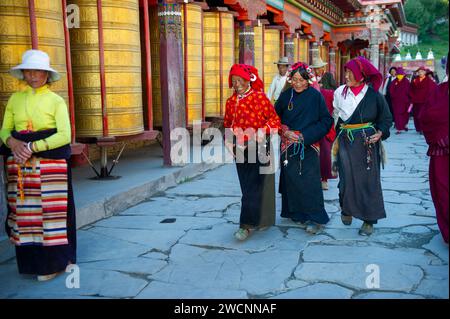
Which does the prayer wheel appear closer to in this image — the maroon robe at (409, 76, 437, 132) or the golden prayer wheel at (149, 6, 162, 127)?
the maroon robe at (409, 76, 437, 132)

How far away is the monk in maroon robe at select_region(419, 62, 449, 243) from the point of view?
371 cm

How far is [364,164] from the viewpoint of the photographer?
4371 mm

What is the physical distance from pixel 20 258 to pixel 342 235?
8.66ft

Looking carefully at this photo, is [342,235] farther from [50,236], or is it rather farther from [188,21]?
[188,21]

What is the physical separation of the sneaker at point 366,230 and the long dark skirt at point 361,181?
0.06m

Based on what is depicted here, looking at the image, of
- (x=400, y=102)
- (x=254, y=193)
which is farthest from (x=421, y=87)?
(x=254, y=193)

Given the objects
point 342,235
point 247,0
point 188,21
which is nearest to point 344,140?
point 342,235

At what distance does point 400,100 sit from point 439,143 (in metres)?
9.91

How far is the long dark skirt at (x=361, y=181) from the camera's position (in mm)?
4359

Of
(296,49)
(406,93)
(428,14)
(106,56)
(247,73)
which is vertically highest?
(428,14)

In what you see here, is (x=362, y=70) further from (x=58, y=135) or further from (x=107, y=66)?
(x=107, y=66)

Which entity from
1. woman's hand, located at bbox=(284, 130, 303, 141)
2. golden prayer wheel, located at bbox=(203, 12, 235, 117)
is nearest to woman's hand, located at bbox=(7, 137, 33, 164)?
woman's hand, located at bbox=(284, 130, 303, 141)

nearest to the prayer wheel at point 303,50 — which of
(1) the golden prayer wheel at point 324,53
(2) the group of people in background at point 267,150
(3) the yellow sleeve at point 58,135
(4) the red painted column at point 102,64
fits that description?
(1) the golden prayer wheel at point 324,53

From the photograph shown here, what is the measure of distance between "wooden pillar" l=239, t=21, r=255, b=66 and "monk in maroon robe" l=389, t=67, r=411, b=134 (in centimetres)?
522
